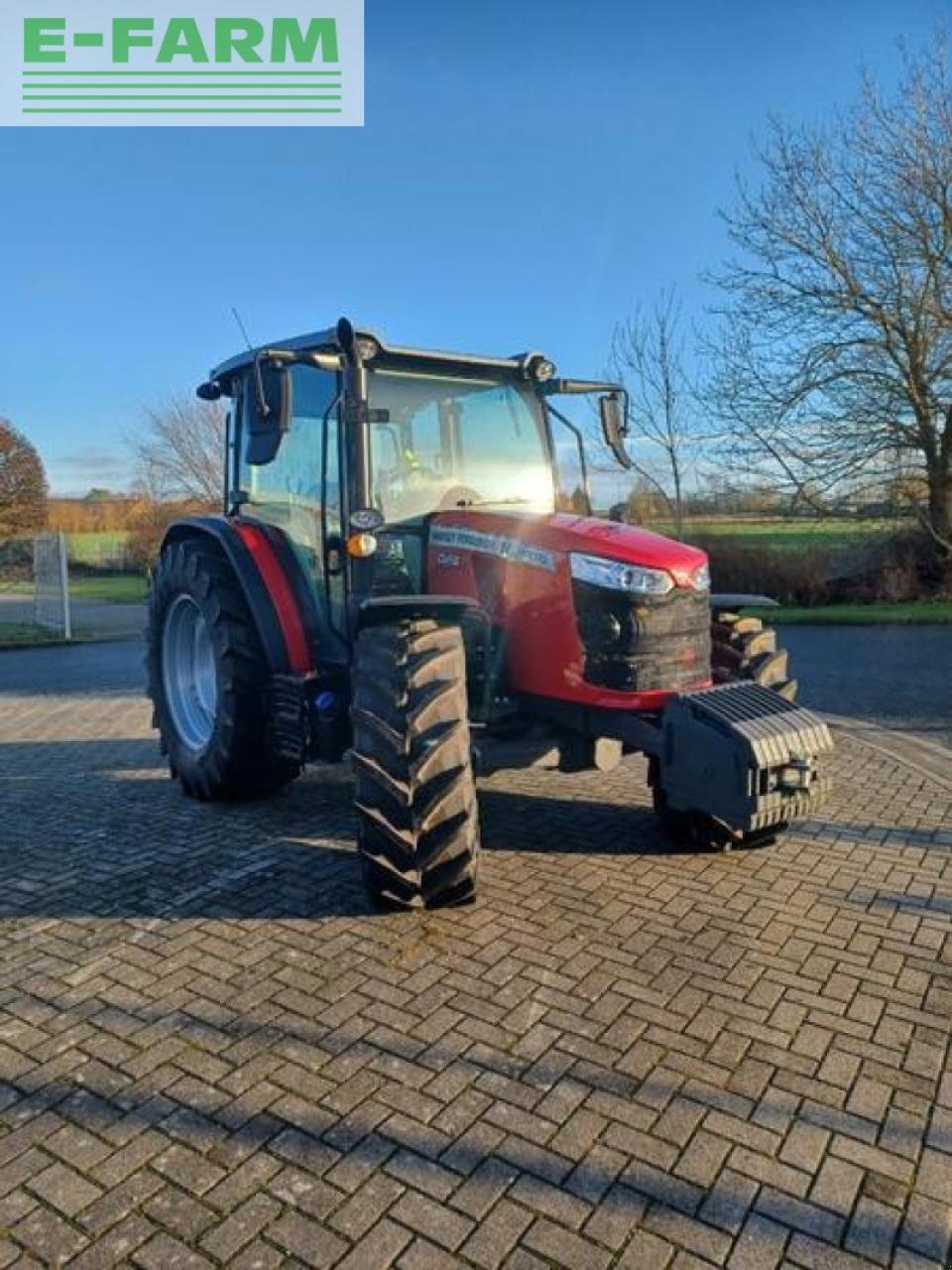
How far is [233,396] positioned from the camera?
5539 mm

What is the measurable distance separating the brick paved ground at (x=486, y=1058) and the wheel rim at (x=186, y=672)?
1.21 meters

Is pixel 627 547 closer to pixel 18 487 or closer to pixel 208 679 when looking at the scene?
pixel 208 679

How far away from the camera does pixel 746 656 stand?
4.64m

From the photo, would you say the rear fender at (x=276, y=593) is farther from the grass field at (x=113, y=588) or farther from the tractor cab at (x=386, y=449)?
the grass field at (x=113, y=588)

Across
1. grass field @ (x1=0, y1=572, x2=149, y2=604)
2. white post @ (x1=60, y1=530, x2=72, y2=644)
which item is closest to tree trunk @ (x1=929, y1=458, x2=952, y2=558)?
white post @ (x1=60, y1=530, x2=72, y2=644)

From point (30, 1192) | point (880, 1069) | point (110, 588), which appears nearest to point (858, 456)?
point (880, 1069)

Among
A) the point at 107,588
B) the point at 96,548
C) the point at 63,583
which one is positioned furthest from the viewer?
the point at 96,548

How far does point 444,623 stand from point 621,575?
826 millimetres

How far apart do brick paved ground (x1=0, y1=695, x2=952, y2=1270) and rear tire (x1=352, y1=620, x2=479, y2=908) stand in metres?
0.21

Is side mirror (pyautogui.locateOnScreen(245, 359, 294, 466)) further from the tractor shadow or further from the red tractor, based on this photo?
the tractor shadow

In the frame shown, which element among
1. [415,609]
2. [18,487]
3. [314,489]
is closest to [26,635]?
[18,487]

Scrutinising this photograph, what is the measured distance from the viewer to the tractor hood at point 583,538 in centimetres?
394

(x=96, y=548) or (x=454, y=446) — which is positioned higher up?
(x=454, y=446)

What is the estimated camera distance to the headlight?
12.8ft
